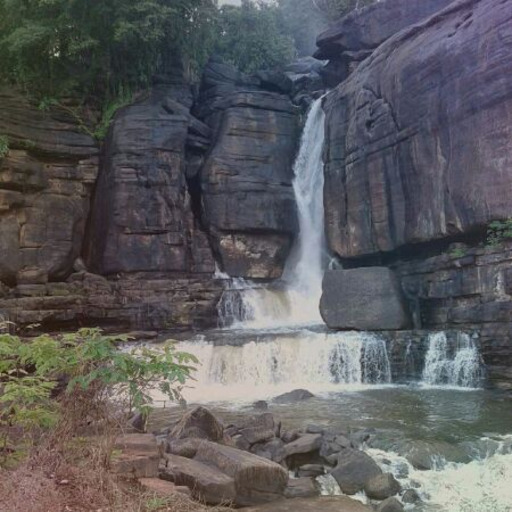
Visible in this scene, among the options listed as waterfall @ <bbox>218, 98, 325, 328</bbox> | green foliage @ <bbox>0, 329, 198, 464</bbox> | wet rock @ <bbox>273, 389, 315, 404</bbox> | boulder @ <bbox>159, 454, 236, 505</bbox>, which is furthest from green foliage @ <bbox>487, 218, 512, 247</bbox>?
green foliage @ <bbox>0, 329, 198, 464</bbox>

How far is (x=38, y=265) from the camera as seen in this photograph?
60.9 feet

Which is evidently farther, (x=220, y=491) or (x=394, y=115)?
(x=394, y=115)

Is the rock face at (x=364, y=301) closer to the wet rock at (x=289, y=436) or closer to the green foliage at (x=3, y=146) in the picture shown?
the wet rock at (x=289, y=436)

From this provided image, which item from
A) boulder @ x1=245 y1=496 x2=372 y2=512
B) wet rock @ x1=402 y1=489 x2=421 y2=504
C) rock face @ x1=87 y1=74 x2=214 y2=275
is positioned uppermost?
rock face @ x1=87 y1=74 x2=214 y2=275

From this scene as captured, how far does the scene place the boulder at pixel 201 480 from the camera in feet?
18.6

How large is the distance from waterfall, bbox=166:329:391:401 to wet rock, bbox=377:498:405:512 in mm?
7443

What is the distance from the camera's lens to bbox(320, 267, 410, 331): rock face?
15.8m

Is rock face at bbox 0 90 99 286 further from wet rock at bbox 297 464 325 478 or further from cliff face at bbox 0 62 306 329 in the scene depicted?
wet rock at bbox 297 464 325 478

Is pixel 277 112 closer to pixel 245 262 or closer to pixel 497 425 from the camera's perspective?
pixel 245 262

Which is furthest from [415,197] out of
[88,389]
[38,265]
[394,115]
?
[88,389]

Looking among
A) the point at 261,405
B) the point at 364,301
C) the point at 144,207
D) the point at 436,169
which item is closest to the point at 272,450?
the point at 261,405

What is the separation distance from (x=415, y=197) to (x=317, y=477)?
10580 mm

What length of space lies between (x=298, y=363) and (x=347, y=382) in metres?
1.29

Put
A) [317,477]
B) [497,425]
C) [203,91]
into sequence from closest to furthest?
[317,477] < [497,425] < [203,91]
